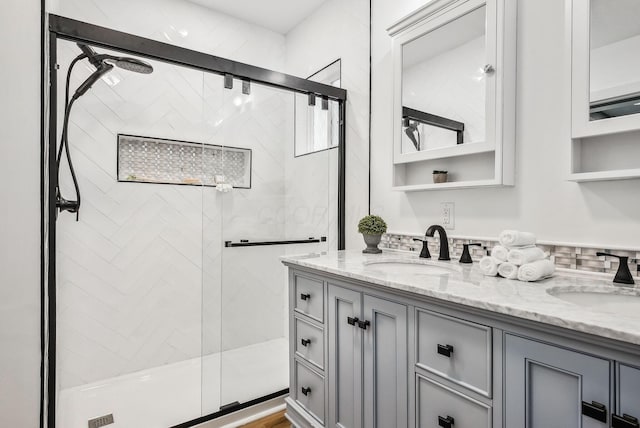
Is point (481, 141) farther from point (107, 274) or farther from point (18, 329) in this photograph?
point (107, 274)

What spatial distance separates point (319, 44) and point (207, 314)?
6.87 ft

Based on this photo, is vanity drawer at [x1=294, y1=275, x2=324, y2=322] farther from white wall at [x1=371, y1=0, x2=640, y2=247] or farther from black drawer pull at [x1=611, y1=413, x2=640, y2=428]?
black drawer pull at [x1=611, y1=413, x2=640, y2=428]

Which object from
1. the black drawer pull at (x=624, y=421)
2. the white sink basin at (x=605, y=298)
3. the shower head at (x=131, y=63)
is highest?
the shower head at (x=131, y=63)

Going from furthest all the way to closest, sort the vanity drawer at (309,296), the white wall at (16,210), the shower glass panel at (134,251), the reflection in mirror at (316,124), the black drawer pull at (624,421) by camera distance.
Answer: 1. the reflection in mirror at (316,124)
2. the shower glass panel at (134,251)
3. the vanity drawer at (309,296)
4. the black drawer pull at (624,421)
5. the white wall at (16,210)

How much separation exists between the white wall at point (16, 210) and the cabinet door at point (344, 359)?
1.10 meters

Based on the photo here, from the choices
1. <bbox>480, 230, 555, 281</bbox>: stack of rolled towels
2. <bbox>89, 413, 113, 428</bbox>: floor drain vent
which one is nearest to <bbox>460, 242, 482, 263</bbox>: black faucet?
<bbox>480, 230, 555, 281</bbox>: stack of rolled towels

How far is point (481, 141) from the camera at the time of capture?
150 centimetres

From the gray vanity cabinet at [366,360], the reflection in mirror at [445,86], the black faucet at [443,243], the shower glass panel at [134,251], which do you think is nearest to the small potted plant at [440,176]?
the reflection in mirror at [445,86]

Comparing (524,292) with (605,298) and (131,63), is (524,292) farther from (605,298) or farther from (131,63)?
(131,63)

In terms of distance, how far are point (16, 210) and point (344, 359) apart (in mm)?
1325

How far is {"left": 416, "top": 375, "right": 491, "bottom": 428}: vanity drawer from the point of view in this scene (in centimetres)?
98

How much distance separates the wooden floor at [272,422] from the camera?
1.92m

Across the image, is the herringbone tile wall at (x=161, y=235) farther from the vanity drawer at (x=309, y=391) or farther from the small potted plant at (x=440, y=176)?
the small potted plant at (x=440, y=176)

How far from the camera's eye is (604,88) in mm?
1161
